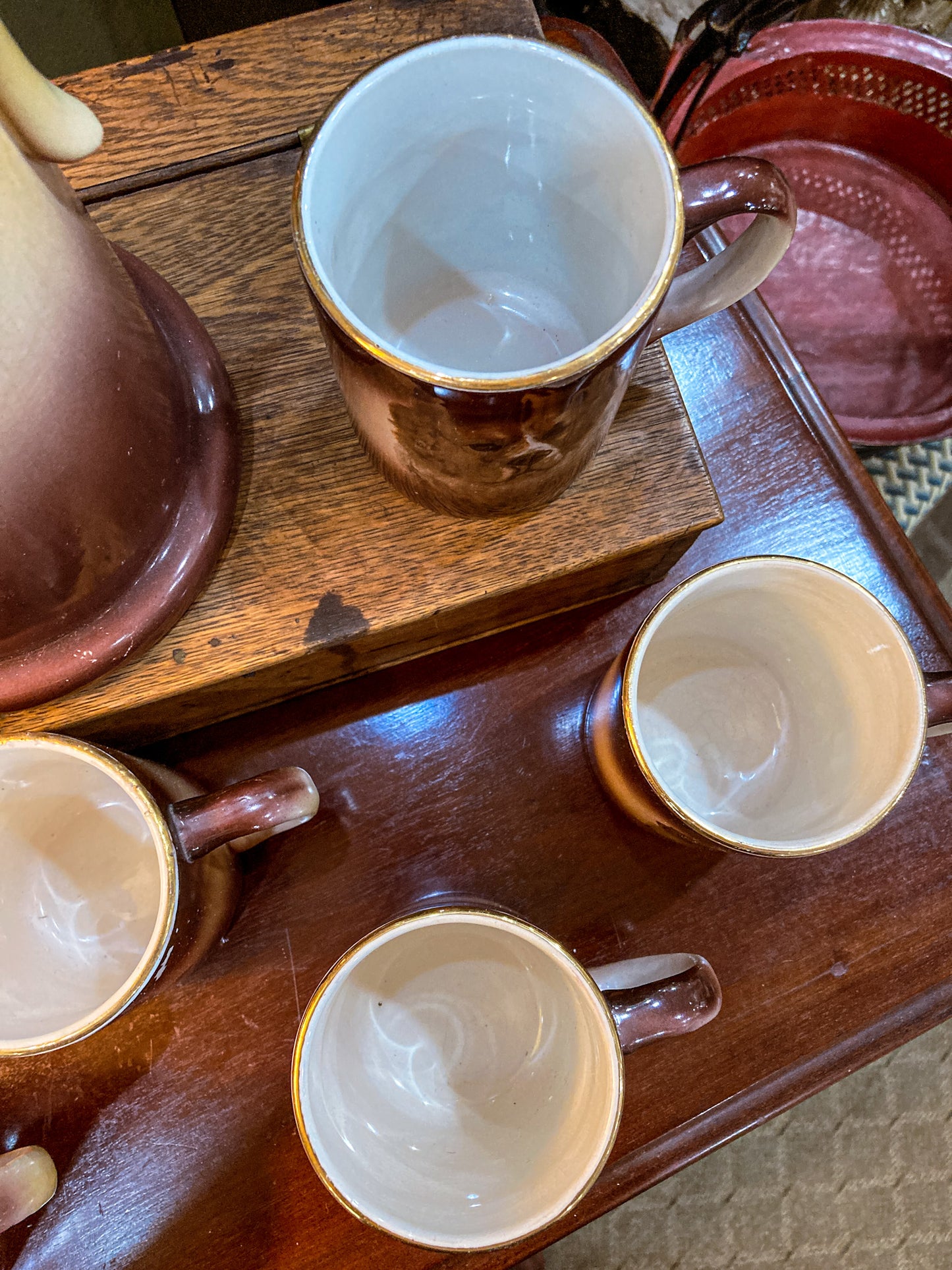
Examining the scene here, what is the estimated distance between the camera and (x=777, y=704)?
0.55m

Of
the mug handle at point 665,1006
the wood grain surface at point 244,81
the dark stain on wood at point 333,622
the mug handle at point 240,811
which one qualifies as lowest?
the mug handle at point 665,1006

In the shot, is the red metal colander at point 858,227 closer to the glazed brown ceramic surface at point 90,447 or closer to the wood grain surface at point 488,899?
the wood grain surface at point 488,899

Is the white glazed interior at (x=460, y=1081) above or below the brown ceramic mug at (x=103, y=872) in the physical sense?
below

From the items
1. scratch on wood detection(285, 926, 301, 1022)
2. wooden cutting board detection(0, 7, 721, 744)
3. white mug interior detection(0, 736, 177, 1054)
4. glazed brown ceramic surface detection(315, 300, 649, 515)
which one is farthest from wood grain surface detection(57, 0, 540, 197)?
scratch on wood detection(285, 926, 301, 1022)

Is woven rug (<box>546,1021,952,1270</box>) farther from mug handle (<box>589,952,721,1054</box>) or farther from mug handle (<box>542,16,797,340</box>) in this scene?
mug handle (<box>542,16,797,340</box>)

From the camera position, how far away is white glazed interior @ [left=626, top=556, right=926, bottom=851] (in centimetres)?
44

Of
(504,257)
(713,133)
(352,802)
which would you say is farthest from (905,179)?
(352,802)

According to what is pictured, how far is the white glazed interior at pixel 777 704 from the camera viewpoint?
17.5 inches

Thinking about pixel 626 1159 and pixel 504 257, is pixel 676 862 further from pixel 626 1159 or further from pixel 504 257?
pixel 504 257

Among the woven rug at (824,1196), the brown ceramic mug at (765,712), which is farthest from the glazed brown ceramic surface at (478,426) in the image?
the woven rug at (824,1196)

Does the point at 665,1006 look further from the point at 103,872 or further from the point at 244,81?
the point at 244,81

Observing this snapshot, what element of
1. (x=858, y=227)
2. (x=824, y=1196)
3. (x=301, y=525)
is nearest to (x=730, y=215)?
(x=301, y=525)

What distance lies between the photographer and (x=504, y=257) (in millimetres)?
497

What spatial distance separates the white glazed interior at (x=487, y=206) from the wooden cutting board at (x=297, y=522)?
6cm
